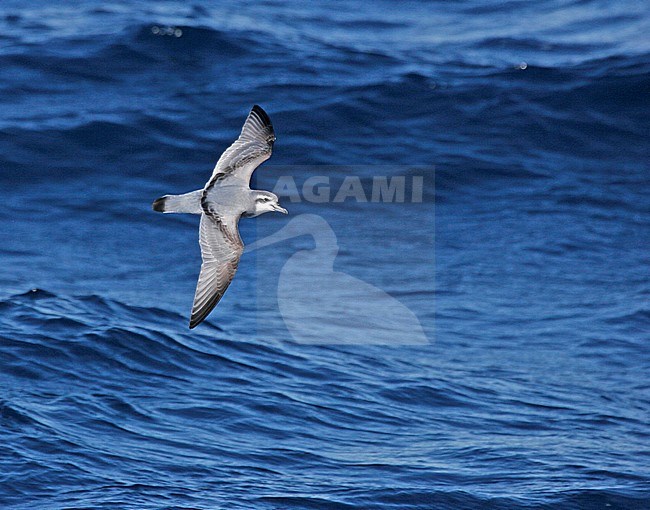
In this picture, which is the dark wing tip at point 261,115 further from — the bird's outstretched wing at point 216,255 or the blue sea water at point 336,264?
the blue sea water at point 336,264

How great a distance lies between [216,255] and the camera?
945cm

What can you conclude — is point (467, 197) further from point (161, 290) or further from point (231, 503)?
point (231, 503)

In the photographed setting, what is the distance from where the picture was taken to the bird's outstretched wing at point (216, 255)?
9.34 metres

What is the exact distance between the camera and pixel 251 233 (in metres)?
15.9

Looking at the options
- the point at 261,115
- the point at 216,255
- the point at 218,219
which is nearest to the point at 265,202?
the point at 218,219

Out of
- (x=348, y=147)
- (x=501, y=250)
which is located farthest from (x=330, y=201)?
(x=501, y=250)

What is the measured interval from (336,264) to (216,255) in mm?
6191

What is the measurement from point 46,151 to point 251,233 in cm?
349

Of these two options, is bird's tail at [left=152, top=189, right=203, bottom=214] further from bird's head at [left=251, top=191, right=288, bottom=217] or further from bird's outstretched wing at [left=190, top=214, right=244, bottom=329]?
bird's head at [left=251, top=191, right=288, bottom=217]

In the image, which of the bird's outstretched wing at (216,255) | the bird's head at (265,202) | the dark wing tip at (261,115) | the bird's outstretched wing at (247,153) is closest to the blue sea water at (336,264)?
the bird's outstretched wing at (216,255)

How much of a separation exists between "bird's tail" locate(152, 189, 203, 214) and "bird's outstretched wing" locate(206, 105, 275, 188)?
202 millimetres

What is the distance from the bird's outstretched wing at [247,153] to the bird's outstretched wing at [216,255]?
39 cm

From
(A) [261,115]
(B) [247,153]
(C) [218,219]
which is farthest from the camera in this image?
(A) [261,115]

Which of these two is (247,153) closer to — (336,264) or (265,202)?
(265,202)
